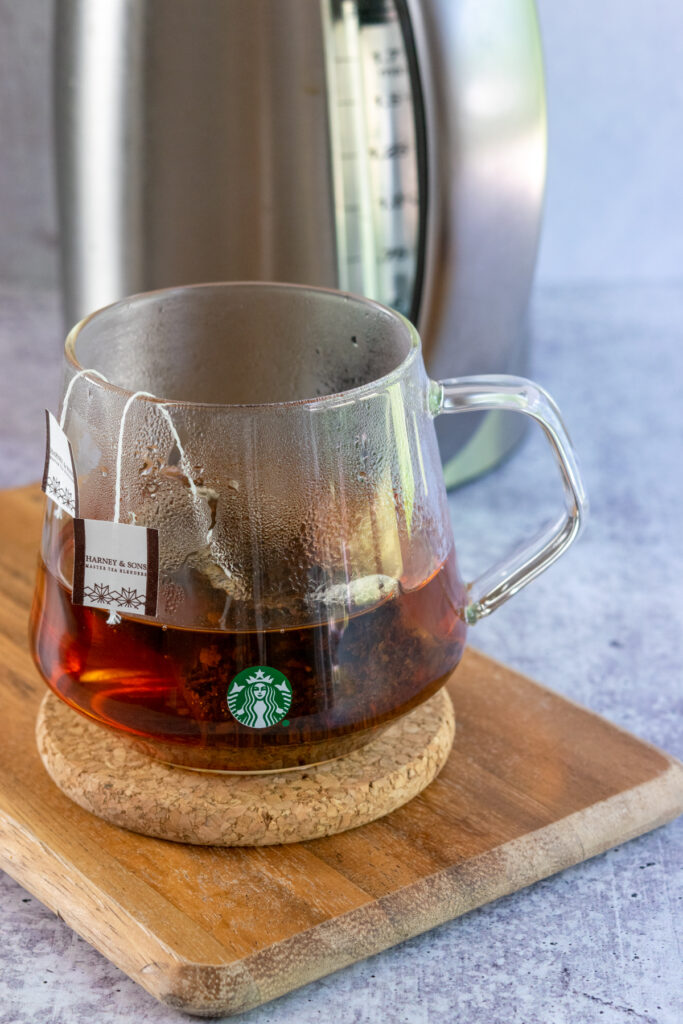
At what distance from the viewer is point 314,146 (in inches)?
28.8

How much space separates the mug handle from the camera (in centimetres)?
55

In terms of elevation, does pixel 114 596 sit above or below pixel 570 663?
above

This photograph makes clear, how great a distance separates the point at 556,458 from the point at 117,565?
0.19 meters

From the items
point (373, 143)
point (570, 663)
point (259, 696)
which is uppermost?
point (373, 143)

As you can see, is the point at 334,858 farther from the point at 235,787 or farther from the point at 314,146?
A: the point at 314,146

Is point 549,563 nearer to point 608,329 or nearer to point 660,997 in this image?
point 660,997

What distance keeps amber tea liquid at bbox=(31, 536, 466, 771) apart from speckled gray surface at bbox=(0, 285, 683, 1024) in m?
0.09

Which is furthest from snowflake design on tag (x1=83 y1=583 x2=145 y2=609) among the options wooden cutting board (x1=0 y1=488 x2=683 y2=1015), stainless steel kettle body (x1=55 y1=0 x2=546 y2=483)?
stainless steel kettle body (x1=55 y1=0 x2=546 y2=483)

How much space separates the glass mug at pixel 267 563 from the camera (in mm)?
491

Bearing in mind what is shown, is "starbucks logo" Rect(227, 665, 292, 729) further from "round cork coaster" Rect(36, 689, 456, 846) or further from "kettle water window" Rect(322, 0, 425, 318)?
"kettle water window" Rect(322, 0, 425, 318)

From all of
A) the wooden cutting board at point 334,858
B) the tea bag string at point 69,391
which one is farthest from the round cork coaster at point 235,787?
the tea bag string at point 69,391

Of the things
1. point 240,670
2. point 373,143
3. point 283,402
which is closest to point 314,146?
point 373,143

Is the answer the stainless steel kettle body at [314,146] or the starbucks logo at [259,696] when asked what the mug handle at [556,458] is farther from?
the stainless steel kettle body at [314,146]

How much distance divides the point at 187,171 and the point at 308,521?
317mm
